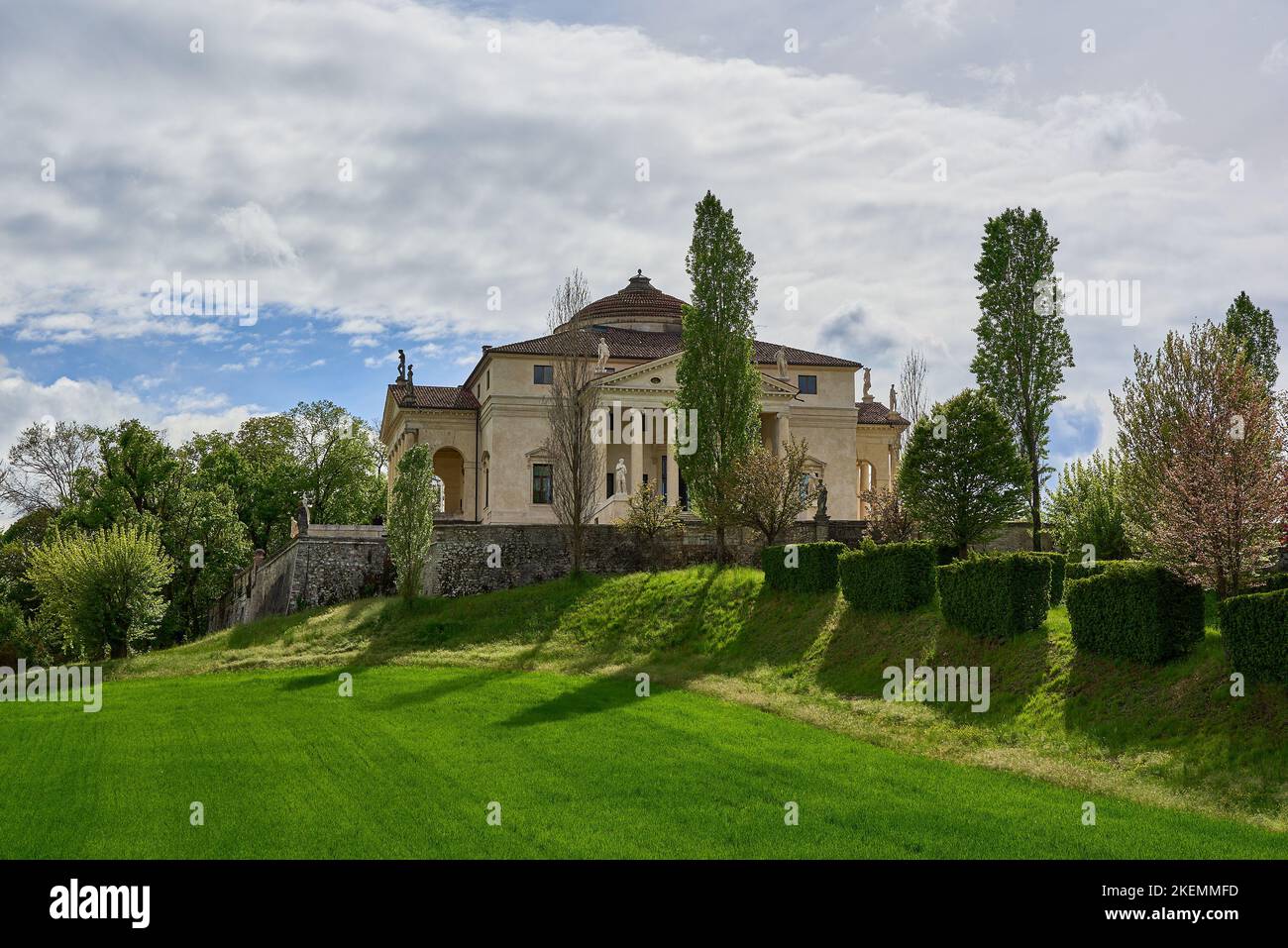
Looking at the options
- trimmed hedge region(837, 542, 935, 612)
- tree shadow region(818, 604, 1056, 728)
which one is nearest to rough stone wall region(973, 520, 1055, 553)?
trimmed hedge region(837, 542, 935, 612)

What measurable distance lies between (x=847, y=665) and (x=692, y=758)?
9994 millimetres

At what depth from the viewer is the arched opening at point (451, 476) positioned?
63.7m

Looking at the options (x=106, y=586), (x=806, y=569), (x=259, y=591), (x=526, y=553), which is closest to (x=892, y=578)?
(x=806, y=569)

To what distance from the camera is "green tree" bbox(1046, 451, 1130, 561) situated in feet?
103

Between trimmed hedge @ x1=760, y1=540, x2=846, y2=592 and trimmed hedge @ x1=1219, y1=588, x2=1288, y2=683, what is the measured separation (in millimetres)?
14660

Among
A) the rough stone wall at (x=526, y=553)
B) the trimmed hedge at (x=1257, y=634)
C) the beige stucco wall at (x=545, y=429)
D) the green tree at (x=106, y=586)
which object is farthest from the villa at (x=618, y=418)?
the trimmed hedge at (x=1257, y=634)

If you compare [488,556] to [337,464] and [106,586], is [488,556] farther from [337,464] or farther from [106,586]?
[337,464]

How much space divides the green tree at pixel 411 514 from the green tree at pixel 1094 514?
20.6 meters

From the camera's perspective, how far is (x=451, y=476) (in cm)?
6525

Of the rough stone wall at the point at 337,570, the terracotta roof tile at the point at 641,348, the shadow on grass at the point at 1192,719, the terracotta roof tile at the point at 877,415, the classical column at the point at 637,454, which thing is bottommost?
the shadow on grass at the point at 1192,719

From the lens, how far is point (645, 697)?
26.5m

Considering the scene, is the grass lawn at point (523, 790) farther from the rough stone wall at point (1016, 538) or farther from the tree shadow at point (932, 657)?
the rough stone wall at point (1016, 538)

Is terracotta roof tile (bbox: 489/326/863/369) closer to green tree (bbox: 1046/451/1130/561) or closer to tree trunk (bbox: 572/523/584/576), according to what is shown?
tree trunk (bbox: 572/523/584/576)
